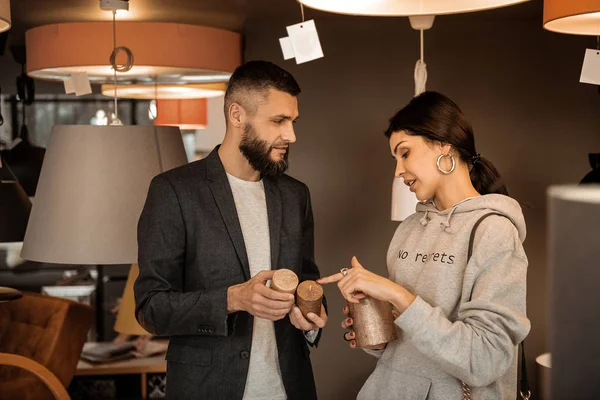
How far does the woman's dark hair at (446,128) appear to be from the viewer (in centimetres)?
205

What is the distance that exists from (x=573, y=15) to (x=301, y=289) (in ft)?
3.38

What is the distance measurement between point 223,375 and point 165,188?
0.57m

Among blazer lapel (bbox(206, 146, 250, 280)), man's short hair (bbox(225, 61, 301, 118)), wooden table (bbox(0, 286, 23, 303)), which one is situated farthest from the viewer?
wooden table (bbox(0, 286, 23, 303))

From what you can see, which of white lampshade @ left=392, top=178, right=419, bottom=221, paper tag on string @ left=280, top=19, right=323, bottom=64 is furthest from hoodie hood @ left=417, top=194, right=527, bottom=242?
white lampshade @ left=392, top=178, right=419, bottom=221

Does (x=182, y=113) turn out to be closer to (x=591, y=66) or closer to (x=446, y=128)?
(x=591, y=66)

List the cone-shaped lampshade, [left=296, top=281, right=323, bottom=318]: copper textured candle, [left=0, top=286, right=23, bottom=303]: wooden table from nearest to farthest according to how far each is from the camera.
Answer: [left=296, top=281, right=323, bottom=318]: copper textured candle → [left=0, top=286, right=23, bottom=303]: wooden table → the cone-shaped lampshade

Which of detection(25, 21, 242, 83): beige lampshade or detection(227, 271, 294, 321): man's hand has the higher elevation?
detection(25, 21, 242, 83): beige lampshade

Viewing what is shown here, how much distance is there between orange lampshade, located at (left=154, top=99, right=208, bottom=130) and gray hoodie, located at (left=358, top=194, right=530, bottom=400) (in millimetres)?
3128

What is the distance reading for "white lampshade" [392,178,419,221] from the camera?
3.38 metres

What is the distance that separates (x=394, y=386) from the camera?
2.04 m

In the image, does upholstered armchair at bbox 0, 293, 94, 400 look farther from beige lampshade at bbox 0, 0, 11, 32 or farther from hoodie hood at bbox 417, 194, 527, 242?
hoodie hood at bbox 417, 194, 527, 242

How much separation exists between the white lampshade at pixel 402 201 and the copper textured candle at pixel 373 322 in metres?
1.38

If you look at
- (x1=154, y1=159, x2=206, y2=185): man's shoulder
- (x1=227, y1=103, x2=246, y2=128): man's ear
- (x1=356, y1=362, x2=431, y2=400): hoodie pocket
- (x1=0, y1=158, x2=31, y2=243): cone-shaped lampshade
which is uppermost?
(x1=227, y1=103, x2=246, y2=128): man's ear

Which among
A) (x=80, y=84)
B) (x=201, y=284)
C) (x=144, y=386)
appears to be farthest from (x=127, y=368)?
(x=201, y=284)
